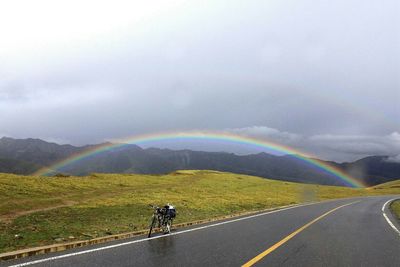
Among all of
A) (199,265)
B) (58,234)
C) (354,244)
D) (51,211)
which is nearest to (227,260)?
(199,265)

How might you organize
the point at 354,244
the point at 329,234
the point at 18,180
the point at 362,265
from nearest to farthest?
the point at 362,265 < the point at 354,244 < the point at 329,234 < the point at 18,180

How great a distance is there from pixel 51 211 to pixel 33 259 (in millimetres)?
14198

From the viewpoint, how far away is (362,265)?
37.4 ft

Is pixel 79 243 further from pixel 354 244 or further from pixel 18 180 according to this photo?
pixel 18 180

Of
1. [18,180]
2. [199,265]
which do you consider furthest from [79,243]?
[18,180]

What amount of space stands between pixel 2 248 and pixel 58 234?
3.66 m

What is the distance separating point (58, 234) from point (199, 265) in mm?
8118

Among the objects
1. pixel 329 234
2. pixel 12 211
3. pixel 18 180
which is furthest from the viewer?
pixel 18 180

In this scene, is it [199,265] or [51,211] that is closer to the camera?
[199,265]

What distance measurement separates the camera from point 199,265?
1073 cm

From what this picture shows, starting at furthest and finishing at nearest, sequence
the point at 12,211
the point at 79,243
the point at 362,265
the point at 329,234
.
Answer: the point at 12,211 → the point at 329,234 → the point at 79,243 → the point at 362,265

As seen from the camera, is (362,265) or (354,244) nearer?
(362,265)

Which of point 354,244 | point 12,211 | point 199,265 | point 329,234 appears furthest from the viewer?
point 12,211

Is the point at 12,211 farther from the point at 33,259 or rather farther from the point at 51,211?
the point at 33,259
